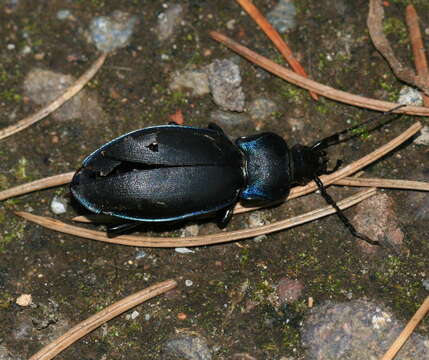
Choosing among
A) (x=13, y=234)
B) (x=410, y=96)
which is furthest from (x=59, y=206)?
(x=410, y=96)

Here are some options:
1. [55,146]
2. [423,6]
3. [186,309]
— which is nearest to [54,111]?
[55,146]

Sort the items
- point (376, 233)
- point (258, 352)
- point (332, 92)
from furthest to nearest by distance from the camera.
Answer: point (332, 92) → point (376, 233) → point (258, 352)

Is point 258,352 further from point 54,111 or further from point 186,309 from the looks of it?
point 54,111

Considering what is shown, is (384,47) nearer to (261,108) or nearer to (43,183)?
(261,108)

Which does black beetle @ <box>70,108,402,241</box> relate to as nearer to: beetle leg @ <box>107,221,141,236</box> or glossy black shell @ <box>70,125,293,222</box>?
glossy black shell @ <box>70,125,293,222</box>

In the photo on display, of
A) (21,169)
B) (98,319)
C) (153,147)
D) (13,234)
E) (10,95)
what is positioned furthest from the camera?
(10,95)

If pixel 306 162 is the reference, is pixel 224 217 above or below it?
below
